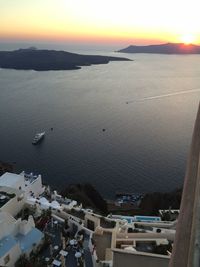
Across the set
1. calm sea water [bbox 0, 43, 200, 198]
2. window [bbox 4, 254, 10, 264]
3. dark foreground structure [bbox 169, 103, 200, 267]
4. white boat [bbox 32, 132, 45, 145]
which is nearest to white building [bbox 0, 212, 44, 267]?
window [bbox 4, 254, 10, 264]

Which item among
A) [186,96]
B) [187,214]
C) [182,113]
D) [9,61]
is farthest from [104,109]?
[9,61]

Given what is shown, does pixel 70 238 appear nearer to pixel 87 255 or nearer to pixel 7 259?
pixel 87 255

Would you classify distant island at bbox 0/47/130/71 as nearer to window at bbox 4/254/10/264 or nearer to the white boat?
the white boat

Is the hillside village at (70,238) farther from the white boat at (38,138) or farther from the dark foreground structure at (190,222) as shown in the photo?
the white boat at (38,138)

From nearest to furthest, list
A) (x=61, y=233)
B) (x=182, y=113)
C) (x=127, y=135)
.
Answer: (x=61, y=233) → (x=127, y=135) → (x=182, y=113)

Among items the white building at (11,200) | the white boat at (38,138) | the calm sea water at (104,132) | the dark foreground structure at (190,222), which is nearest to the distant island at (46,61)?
the calm sea water at (104,132)

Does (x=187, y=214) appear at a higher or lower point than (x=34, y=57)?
higher

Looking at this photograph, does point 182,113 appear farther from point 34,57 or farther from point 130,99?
point 34,57

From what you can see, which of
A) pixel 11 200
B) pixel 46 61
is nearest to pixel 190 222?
pixel 11 200
